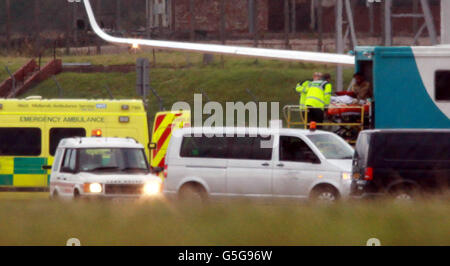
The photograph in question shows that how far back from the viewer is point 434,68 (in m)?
19.8

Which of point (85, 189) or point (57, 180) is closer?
point (85, 189)

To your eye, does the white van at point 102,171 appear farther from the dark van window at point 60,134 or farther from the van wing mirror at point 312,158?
the dark van window at point 60,134

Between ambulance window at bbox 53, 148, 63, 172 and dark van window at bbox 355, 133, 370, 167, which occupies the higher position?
dark van window at bbox 355, 133, 370, 167

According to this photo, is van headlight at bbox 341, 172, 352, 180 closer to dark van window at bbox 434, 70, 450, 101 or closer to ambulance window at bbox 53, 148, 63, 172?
dark van window at bbox 434, 70, 450, 101

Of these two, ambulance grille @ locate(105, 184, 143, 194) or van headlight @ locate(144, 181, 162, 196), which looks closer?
ambulance grille @ locate(105, 184, 143, 194)

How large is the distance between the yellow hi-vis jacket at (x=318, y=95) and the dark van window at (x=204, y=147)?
3.99m

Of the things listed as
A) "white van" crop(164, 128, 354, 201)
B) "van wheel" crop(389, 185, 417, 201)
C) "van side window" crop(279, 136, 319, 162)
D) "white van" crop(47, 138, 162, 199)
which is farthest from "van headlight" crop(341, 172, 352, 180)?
"white van" crop(47, 138, 162, 199)

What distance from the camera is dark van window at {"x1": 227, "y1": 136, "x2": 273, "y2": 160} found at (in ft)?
63.6

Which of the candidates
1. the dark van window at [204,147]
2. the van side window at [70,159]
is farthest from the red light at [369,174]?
the van side window at [70,159]

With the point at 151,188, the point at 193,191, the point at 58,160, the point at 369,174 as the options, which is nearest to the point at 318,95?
the point at 193,191

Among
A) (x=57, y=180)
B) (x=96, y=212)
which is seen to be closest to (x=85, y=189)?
(x=57, y=180)

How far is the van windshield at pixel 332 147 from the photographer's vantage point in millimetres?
19203
